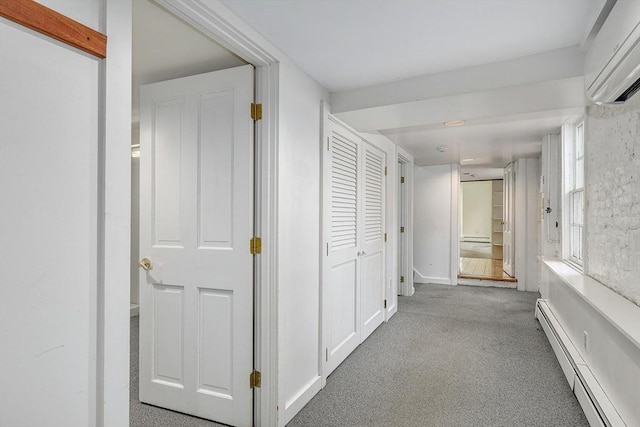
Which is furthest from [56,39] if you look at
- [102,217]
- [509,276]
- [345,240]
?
[509,276]

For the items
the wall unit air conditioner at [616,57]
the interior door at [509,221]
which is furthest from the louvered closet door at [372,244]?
the interior door at [509,221]

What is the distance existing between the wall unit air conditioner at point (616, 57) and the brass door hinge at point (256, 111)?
1.61 m

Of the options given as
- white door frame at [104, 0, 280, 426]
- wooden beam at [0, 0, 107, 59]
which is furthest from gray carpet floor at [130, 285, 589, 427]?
wooden beam at [0, 0, 107, 59]

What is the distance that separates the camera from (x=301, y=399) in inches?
86.7

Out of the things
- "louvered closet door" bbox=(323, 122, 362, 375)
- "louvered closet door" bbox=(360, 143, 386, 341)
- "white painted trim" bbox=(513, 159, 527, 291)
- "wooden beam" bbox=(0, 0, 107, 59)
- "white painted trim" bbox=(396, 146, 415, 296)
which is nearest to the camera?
"wooden beam" bbox=(0, 0, 107, 59)

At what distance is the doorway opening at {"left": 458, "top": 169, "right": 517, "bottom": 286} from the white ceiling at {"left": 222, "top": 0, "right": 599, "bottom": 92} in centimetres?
471

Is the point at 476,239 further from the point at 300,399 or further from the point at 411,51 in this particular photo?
the point at 411,51

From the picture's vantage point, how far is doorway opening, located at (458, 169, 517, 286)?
6.50 metres

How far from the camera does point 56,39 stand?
95 cm

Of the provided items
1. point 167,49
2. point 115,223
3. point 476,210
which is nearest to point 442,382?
point 115,223

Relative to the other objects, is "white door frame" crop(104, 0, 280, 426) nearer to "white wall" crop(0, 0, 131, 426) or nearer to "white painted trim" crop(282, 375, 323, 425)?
"white wall" crop(0, 0, 131, 426)

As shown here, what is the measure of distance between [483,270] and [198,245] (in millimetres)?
6091

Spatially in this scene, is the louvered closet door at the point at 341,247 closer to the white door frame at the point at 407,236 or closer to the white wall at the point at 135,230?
the white door frame at the point at 407,236

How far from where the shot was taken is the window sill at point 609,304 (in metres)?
1.51
